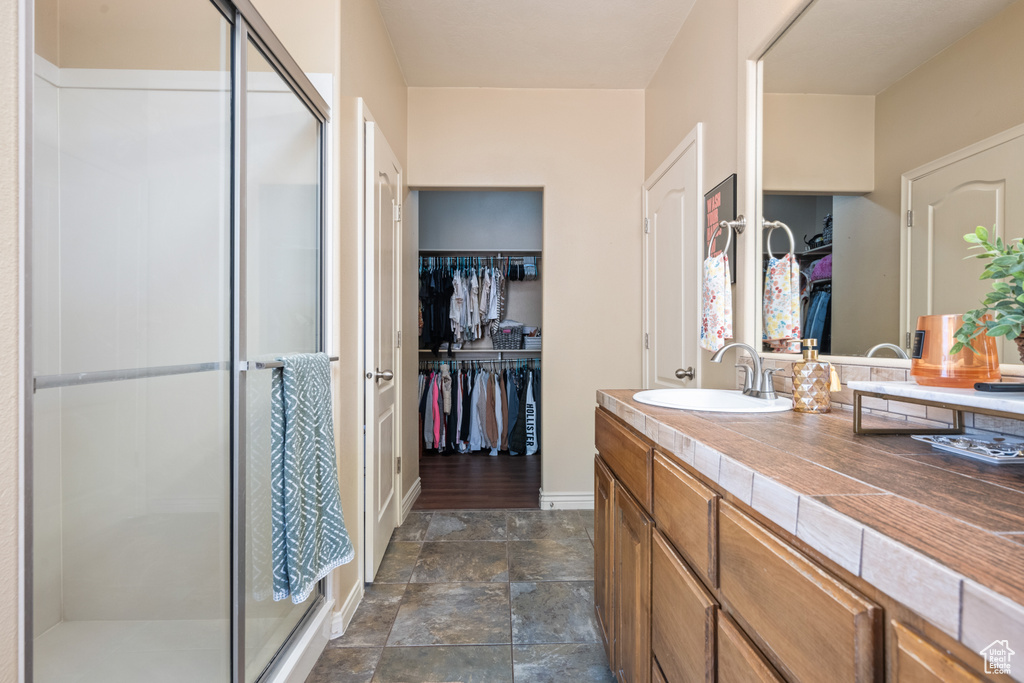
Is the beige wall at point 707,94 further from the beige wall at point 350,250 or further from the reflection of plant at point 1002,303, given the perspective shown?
the beige wall at point 350,250

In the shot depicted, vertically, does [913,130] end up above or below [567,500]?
above

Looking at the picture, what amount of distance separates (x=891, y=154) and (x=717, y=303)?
2.34 ft

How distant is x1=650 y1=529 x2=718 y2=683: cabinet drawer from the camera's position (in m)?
0.76

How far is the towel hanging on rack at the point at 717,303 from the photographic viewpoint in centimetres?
171

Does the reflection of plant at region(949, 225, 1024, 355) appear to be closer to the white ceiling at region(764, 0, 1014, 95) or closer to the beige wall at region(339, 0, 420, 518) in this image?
the white ceiling at region(764, 0, 1014, 95)

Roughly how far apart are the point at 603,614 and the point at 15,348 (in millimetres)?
1502

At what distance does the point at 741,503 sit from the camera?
0.69m

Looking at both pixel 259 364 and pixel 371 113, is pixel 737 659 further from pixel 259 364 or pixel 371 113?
pixel 371 113

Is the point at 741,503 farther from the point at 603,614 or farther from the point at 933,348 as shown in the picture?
the point at 603,614

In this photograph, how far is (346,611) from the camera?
178 centimetres

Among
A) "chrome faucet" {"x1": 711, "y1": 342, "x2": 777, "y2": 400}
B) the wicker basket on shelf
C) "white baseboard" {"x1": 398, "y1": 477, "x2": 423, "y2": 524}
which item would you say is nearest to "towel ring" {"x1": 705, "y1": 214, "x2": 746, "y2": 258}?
"chrome faucet" {"x1": 711, "y1": 342, "x2": 777, "y2": 400}

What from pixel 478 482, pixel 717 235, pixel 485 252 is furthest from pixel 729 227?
pixel 485 252

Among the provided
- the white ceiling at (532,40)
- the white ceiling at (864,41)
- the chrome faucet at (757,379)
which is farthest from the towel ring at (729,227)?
the white ceiling at (532,40)

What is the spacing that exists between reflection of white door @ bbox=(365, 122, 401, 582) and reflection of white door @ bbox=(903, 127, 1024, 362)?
67.6 inches
